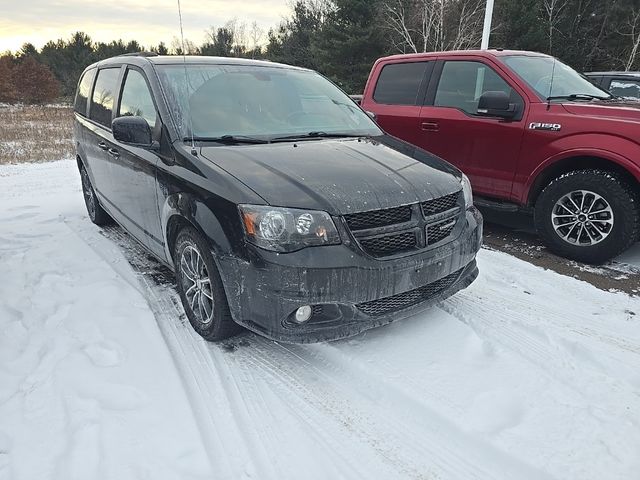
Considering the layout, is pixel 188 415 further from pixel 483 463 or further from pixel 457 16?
pixel 457 16

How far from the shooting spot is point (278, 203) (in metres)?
2.44

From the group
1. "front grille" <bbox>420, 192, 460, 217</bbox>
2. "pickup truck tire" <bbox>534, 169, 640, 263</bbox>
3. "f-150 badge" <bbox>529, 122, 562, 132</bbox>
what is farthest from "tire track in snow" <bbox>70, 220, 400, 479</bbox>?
"f-150 badge" <bbox>529, 122, 562, 132</bbox>

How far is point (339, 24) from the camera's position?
27.9 m

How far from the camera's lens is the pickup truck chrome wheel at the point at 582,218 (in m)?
4.20

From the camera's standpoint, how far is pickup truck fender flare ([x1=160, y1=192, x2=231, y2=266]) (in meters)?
2.58

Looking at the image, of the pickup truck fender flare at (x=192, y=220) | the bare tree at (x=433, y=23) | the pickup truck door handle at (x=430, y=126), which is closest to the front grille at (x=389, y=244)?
the pickup truck fender flare at (x=192, y=220)

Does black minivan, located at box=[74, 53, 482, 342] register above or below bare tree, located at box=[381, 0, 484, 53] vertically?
below

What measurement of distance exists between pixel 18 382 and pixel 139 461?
102 cm

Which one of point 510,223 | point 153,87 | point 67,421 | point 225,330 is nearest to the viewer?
point 67,421

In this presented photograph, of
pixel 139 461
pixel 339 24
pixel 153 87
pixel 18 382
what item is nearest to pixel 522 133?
pixel 153 87

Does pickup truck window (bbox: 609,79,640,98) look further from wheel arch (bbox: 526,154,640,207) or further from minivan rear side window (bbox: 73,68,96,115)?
minivan rear side window (bbox: 73,68,96,115)

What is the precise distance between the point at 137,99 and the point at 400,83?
339 cm

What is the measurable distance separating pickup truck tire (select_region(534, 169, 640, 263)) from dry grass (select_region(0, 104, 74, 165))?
1050cm

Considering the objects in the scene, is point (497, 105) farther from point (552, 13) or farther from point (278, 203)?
point (552, 13)
